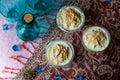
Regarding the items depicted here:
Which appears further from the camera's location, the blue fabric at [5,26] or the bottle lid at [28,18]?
the blue fabric at [5,26]

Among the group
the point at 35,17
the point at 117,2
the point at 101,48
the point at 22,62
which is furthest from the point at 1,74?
the point at 117,2

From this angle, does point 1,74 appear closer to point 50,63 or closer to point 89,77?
point 50,63

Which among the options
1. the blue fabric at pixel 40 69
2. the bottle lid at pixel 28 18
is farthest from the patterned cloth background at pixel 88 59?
the bottle lid at pixel 28 18


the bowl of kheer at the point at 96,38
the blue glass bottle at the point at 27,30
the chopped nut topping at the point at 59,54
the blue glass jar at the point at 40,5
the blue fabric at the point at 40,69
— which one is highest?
the blue glass jar at the point at 40,5

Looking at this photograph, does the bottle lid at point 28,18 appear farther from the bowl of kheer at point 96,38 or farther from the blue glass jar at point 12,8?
the bowl of kheer at point 96,38

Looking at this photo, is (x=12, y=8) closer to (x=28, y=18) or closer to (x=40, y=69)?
(x=28, y=18)

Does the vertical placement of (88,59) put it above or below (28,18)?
below

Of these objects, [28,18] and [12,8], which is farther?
[12,8]

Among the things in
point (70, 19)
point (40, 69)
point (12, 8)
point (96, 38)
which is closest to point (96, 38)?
point (96, 38)
